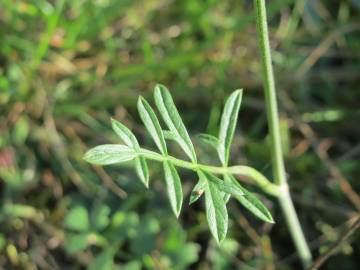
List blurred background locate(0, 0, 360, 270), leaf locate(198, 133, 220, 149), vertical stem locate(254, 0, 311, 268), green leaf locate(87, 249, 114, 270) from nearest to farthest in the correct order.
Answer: vertical stem locate(254, 0, 311, 268) < leaf locate(198, 133, 220, 149) < green leaf locate(87, 249, 114, 270) < blurred background locate(0, 0, 360, 270)

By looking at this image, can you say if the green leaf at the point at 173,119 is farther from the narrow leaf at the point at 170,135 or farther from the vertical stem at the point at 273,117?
the vertical stem at the point at 273,117

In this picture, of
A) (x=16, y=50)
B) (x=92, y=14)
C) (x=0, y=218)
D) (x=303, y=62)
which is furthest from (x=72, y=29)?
(x=303, y=62)

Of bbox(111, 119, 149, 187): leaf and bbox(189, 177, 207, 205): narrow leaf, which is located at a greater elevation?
→ bbox(111, 119, 149, 187): leaf

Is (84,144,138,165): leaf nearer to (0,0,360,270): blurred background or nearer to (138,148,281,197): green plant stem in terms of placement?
(138,148,281,197): green plant stem

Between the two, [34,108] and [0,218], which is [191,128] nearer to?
[34,108]

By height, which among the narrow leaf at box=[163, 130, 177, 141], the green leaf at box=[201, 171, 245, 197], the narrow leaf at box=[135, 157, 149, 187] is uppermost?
the narrow leaf at box=[163, 130, 177, 141]

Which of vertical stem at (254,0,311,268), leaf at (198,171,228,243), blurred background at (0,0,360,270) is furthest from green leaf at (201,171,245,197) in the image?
blurred background at (0,0,360,270)

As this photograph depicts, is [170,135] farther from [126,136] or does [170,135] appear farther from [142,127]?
[142,127]

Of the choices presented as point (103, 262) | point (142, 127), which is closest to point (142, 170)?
point (103, 262)
